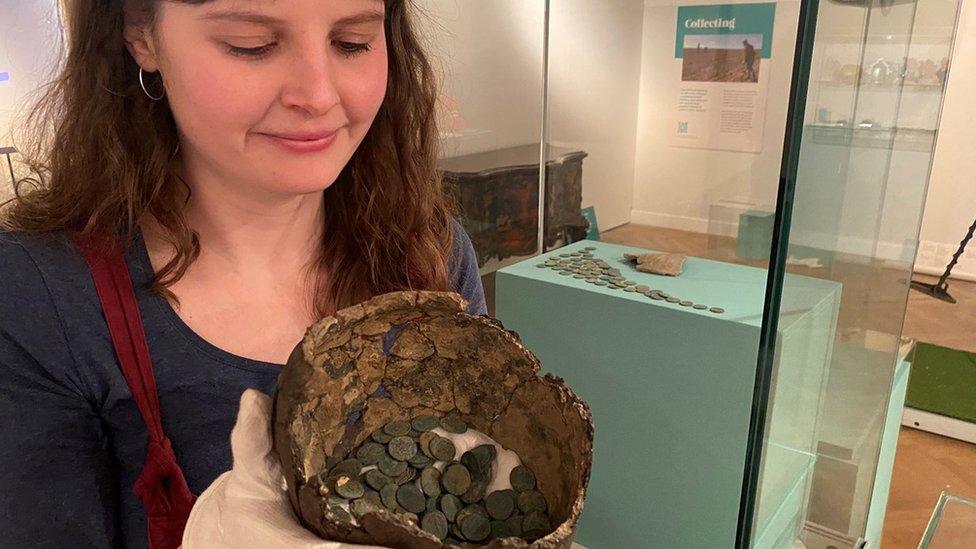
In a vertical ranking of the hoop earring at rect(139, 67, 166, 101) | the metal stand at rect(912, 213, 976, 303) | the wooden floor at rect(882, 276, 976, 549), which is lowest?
the wooden floor at rect(882, 276, 976, 549)

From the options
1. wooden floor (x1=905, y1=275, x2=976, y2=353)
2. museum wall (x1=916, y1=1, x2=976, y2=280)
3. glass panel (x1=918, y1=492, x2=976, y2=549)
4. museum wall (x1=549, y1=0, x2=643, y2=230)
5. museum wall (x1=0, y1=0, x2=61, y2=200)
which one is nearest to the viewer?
A: glass panel (x1=918, y1=492, x2=976, y2=549)

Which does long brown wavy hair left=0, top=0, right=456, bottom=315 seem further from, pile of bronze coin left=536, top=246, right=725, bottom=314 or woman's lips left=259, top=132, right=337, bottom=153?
pile of bronze coin left=536, top=246, right=725, bottom=314

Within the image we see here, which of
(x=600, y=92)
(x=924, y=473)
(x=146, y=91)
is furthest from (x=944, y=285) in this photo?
(x=146, y=91)

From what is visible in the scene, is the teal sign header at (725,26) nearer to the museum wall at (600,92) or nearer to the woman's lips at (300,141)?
the museum wall at (600,92)

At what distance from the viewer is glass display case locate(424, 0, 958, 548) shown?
3.76 ft

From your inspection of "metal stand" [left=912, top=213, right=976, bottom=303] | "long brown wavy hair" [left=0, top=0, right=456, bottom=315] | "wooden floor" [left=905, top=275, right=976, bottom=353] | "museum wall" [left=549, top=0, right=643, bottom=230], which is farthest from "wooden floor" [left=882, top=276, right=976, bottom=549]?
"long brown wavy hair" [left=0, top=0, right=456, bottom=315]

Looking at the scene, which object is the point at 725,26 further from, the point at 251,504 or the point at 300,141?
the point at 251,504

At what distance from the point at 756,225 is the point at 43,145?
2.77 m

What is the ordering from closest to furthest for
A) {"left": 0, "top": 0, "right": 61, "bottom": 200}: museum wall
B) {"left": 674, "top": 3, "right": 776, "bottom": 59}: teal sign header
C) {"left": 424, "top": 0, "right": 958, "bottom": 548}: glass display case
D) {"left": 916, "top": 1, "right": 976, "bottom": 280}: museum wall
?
1. {"left": 424, "top": 0, "right": 958, "bottom": 548}: glass display case
2. {"left": 674, "top": 3, "right": 776, "bottom": 59}: teal sign header
3. {"left": 0, "top": 0, "right": 61, "bottom": 200}: museum wall
4. {"left": 916, "top": 1, "right": 976, "bottom": 280}: museum wall

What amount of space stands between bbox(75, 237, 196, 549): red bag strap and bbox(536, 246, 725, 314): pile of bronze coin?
1648 millimetres

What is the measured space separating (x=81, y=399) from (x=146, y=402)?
0.29 feet

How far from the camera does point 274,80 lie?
89 cm

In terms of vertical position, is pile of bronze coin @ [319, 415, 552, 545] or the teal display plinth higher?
pile of bronze coin @ [319, 415, 552, 545]

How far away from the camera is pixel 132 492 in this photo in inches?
43.6
